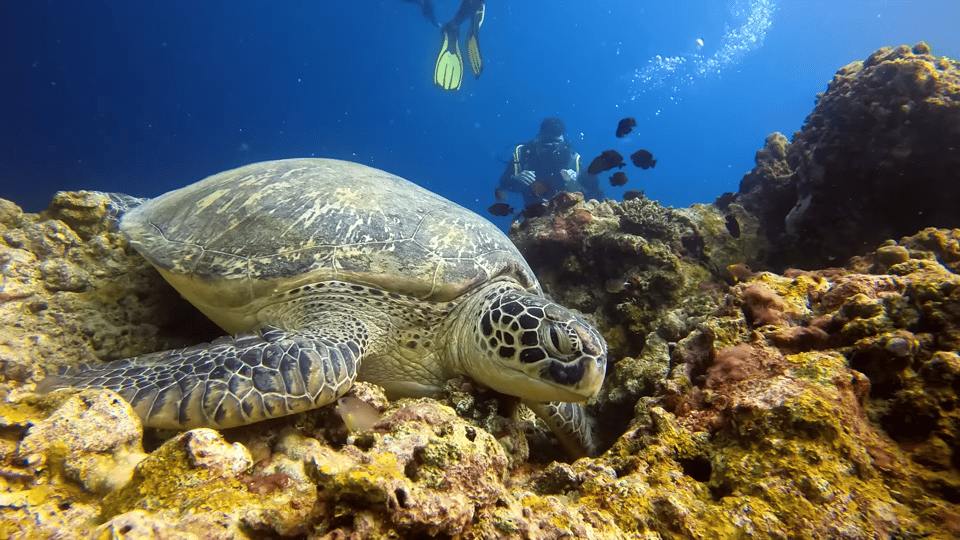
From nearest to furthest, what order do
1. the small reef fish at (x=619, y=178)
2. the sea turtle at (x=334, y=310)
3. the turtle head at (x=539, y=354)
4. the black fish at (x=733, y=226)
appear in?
the sea turtle at (x=334, y=310), the turtle head at (x=539, y=354), the black fish at (x=733, y=226), the small reef fish at (x=619, y=178)

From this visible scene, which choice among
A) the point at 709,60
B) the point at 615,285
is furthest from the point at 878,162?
the point at 709,60

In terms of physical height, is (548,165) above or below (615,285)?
above

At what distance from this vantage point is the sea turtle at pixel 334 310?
152 cm

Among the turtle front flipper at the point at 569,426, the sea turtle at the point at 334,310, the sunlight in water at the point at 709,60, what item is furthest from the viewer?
the sunlight in water at the point at 709,60

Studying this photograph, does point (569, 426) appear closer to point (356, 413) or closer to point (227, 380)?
point (356, 413)

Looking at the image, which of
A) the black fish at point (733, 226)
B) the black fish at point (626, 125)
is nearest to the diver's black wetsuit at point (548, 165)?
the black fish at point (626, 125)

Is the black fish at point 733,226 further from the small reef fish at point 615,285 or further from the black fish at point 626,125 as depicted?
the black fish at point 626,125

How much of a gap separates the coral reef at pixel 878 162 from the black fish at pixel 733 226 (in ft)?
1.30

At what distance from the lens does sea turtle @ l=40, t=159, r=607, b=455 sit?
4.99ft

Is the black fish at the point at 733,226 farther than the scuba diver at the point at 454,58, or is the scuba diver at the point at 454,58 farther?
the scuba diver at the point at 454,58

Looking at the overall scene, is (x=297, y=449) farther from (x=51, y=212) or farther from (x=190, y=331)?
(x=51, y=212)

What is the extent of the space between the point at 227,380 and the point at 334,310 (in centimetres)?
69

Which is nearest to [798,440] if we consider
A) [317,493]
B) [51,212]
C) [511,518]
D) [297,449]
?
[511,518]

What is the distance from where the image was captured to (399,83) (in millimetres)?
52688
